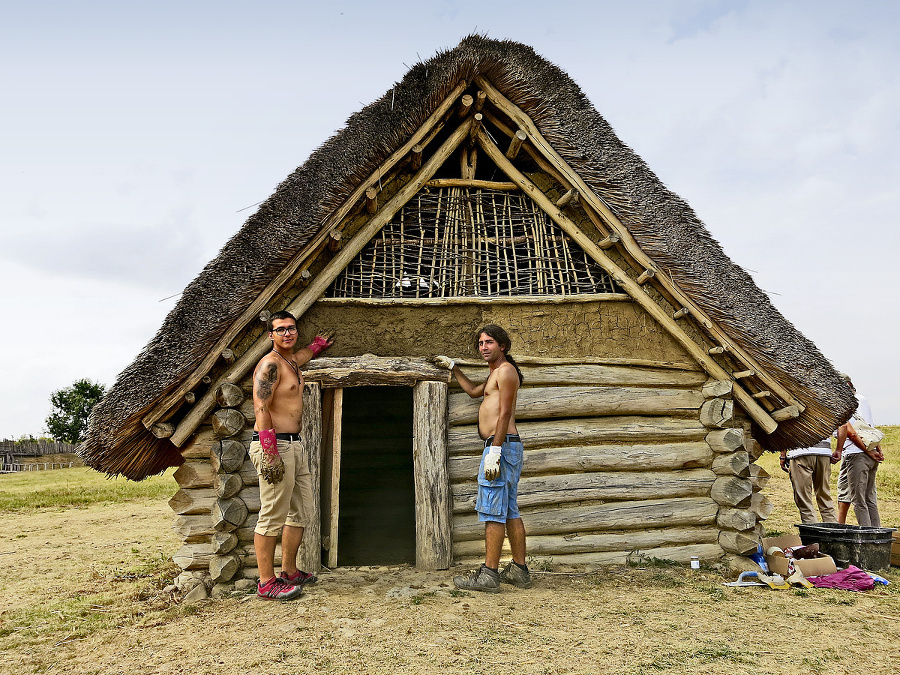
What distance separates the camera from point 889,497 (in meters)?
13.0

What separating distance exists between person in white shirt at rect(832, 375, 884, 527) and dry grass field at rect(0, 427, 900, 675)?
131 centimetres

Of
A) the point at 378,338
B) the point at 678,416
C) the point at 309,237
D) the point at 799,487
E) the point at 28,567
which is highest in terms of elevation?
the point at 309,237

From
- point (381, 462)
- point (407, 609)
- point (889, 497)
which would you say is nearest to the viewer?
point (407, 609)

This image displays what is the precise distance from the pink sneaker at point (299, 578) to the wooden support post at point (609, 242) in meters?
Result: 4.37

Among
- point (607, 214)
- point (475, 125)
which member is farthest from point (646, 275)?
point (475, 125)

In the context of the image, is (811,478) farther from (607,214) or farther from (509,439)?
(509,439)

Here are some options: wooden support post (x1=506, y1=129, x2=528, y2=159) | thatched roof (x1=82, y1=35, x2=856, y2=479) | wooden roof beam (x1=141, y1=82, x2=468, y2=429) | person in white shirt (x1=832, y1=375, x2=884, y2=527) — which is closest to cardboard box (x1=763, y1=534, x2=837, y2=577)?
thatched roof (x1=82, y1=35, x2=856, y2=479)

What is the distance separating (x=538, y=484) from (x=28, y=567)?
659 cm

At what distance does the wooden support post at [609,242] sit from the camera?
20.4 feet

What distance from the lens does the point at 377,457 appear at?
33.0 ft

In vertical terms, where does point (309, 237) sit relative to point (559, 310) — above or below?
above

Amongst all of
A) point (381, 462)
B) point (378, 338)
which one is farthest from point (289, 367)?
point (381, 462)

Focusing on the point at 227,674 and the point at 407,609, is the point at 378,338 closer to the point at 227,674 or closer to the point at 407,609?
the point at 407,609

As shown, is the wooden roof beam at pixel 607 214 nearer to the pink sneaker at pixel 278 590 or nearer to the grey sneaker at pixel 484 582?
the grey sneaker at pixel 484 582
